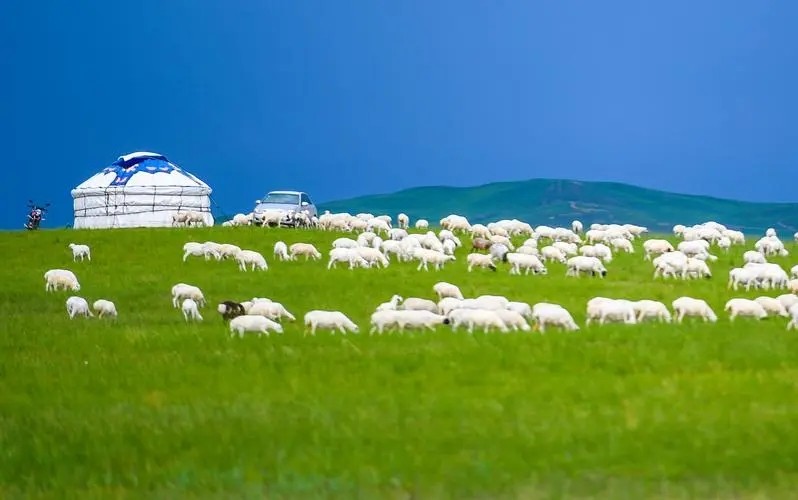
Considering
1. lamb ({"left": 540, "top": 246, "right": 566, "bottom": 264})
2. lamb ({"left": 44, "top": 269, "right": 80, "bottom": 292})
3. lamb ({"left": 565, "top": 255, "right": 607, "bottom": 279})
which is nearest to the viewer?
lamb ({"left": 44, "top": 269, "right": 80, "bottom": 292})

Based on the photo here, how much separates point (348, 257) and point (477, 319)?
15263 millimetres

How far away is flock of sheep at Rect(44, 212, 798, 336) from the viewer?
2181 centimetres

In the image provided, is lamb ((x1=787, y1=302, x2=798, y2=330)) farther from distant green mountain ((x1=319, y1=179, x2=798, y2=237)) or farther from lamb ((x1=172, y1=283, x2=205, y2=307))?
distant green mountain ((x1=319, y1=179, x2=798, y2=237))

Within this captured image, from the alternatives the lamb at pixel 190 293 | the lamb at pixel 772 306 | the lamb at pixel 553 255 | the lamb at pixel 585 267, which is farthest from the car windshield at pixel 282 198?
the lamb at pixel 772 306

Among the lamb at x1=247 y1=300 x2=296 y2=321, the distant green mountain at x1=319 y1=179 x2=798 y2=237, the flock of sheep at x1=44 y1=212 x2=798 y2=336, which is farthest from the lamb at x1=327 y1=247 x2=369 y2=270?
the distant green mountain at x1=319 y1=179 x2=798 y2=237

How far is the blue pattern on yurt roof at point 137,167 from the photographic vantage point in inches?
2581

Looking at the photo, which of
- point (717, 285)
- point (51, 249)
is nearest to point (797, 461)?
point (717, 285)

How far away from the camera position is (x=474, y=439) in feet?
41.4

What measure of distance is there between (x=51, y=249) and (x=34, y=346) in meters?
22.5

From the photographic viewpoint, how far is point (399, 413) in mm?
13906

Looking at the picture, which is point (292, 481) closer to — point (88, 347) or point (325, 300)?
point (88, 347)

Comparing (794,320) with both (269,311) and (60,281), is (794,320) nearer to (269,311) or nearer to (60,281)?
(269,311)

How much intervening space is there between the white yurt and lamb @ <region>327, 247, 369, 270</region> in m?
27.8

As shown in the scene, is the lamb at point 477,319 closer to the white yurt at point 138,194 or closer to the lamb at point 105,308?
the lamb at point 105,308
